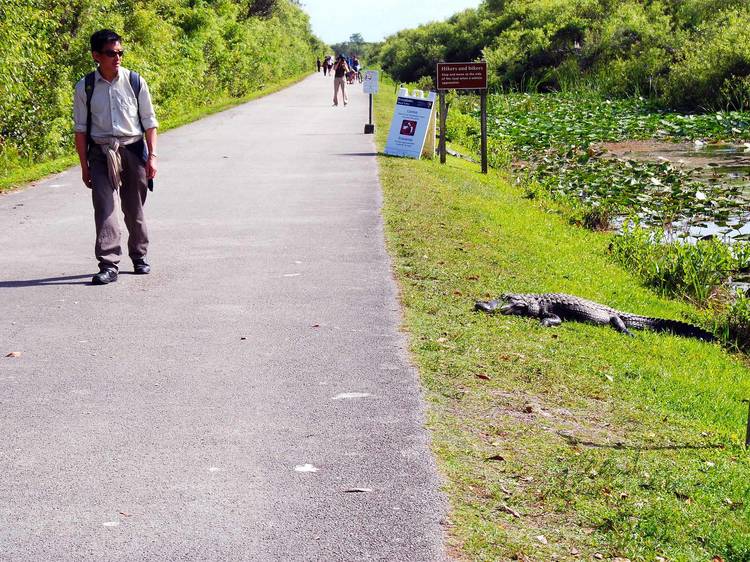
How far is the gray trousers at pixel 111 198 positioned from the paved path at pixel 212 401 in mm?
335

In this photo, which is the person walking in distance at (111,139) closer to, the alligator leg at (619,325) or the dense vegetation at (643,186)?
the alligator leg at (619,325)

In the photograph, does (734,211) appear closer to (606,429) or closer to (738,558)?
(606,429)

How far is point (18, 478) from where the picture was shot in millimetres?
5020

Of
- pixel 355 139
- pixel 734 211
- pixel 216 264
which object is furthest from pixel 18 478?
pixel 355 139

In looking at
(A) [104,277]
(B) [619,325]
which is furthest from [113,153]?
(B) [619,325]

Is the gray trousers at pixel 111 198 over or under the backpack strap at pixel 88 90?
under

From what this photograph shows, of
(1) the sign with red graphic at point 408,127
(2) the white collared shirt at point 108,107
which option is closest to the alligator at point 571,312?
(2) the white collared shirt at point 108,107

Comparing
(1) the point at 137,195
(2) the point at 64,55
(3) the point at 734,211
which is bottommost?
(3) the point at 734,211

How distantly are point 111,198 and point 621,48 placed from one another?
139ft

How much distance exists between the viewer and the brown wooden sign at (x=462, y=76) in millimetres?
18688

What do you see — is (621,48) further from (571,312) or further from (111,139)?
(111,139)

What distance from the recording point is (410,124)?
19.6 metres

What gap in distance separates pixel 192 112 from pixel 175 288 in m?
22.9

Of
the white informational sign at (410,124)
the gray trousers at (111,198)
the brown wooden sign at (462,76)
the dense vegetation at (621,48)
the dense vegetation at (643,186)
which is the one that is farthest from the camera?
the dense vegetation at (621,48)
